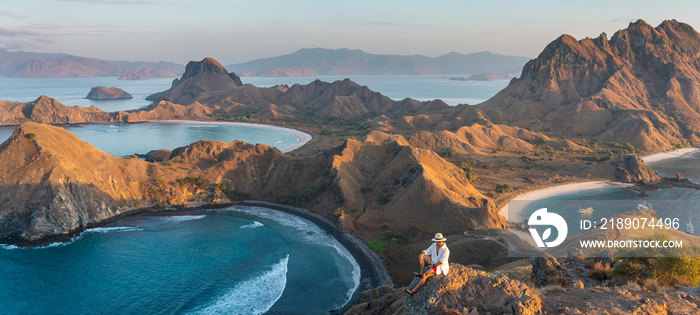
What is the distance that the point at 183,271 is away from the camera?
44531 millimetres

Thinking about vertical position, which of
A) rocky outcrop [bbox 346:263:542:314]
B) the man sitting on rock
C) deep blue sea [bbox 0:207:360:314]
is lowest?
deep blue sea [bbox 0:207:360:314]

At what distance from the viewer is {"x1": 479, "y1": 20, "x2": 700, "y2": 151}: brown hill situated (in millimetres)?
126000

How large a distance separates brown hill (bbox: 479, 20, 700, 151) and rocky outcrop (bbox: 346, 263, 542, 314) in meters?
128

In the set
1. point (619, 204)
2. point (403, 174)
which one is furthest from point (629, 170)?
point (403, 174)

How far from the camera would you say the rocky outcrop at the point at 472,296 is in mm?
14039

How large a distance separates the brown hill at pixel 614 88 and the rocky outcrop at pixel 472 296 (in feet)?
421

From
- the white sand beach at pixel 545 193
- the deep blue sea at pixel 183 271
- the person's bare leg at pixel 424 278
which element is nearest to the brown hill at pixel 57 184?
the deep blue sea at pixel 183 271

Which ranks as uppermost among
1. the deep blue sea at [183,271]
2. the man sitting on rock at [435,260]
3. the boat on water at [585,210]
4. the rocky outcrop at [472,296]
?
the man sitting on rock at [435,260]

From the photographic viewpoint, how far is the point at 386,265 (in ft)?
150

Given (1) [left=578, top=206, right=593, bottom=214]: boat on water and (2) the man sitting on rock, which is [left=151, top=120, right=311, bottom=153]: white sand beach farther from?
(2) the man sitting on rock

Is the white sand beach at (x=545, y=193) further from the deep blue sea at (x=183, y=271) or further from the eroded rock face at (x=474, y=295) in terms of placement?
the eroded rock face at (x=474, y=295)

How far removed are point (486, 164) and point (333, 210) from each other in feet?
154

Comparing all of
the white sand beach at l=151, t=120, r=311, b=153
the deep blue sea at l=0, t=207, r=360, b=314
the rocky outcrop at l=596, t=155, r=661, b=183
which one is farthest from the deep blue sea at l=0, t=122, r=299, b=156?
the rocky outcrop at l=596, t=155, r=661, b=183

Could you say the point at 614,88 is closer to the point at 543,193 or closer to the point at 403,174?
the point at 543,193
